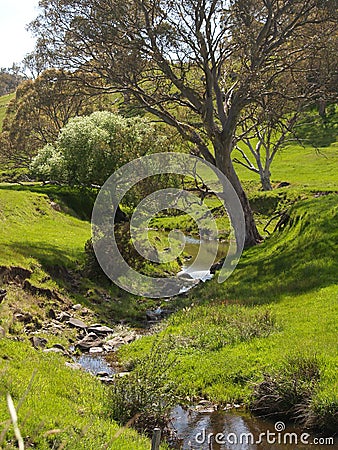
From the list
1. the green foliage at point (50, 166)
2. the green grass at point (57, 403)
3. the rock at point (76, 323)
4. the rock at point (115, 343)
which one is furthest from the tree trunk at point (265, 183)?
the green grass at point (57, 403)

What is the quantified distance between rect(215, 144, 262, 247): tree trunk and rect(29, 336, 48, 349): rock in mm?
13707

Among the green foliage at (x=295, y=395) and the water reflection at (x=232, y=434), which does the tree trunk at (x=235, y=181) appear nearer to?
the green foliage at (x=295, y=395)

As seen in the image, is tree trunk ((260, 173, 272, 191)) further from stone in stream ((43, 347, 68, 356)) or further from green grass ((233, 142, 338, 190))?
stone in stream ((43, 347, 68, 356))

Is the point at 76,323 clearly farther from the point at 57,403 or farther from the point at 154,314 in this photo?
the point at 57,403

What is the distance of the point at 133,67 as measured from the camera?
24656 millimetres

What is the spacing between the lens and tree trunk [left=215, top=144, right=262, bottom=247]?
1011 inches

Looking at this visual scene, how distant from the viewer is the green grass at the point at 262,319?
38.1 ft

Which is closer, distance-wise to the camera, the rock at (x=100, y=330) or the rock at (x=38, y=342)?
the rock at (x=38, y=342)

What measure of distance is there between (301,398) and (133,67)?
18.1 m

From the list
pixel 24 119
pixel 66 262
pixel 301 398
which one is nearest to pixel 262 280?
pixel 66 262

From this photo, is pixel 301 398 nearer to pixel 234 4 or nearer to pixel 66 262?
pixel 66 262

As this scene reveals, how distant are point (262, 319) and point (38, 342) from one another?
5750 millimetres

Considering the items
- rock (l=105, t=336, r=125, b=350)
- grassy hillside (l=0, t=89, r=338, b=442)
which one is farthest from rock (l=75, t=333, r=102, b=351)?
grassy hillside (l=0, t=89, r=338, b=442)

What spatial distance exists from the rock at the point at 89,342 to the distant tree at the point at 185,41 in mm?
11726
